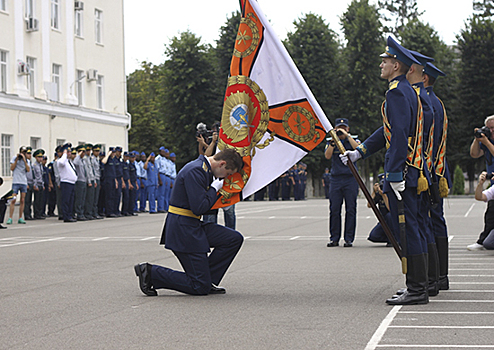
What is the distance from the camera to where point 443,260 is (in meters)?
8.23

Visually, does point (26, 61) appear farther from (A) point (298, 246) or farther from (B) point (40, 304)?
(B) point (40, 304)

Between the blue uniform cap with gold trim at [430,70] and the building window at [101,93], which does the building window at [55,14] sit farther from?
the blue uniform cap with gold trim at [430,70]

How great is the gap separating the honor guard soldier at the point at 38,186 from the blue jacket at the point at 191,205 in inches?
654

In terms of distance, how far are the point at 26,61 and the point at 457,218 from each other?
23043mm

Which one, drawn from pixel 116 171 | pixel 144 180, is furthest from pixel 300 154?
pixel 144 180

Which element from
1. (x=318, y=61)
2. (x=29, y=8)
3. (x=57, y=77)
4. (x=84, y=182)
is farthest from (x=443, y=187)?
(x=318, y=61)

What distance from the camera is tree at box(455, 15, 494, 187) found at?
179 ft

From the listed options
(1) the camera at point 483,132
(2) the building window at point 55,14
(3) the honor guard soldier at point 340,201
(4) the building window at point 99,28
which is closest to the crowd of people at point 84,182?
(3) the honor guard soldier at point 340,201

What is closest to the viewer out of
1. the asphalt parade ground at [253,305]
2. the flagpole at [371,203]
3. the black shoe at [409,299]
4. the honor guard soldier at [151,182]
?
the asphalt parade ground at [253,305]

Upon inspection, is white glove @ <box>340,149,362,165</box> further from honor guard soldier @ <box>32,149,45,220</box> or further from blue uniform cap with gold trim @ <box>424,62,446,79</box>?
honor guard soldier @ <box>32,149,45,220</box>

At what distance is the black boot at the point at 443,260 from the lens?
8148 mm

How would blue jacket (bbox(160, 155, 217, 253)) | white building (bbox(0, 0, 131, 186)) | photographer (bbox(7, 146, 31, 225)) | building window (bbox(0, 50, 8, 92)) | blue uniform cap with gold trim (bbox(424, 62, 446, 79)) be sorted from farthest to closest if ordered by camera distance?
white building (bbox(0, 0, 131, 186)) < building window (bbox(0, 50, 8, 92)) < photographer (bbox(7, 146, 31, 225)) < blue uniform cap with gold trim (bbox(424, 62, 446, 79)) < blue jacket (bbox(160, 155, 217, 253))

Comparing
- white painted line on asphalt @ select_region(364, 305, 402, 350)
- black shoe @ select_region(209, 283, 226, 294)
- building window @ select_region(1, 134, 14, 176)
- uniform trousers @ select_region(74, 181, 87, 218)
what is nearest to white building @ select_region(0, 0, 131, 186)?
building window @ select_region(1, 134, 14, 176)

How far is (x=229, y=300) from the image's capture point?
7781 mm
